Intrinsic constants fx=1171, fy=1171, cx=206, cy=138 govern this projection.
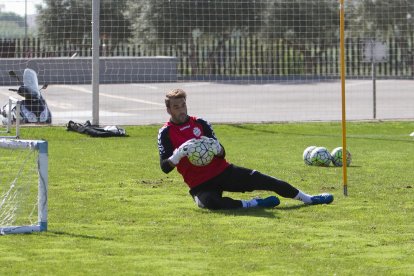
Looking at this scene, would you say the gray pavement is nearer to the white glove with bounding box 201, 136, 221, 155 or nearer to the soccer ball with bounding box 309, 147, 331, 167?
the soccer ball with bounding box 309, 147, 331, 167

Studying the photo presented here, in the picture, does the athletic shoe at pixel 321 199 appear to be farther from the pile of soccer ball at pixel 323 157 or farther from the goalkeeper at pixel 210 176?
the pile of soccer ball at pixel 323 157

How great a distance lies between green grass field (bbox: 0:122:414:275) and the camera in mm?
8438

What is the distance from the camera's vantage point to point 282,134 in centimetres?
2211

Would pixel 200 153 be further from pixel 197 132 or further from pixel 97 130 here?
pixel 97 130

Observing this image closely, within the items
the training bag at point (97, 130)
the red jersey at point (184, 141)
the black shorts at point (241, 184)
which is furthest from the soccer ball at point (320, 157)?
the training bag at point (97, 130)

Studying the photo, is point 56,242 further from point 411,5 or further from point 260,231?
point 411,5

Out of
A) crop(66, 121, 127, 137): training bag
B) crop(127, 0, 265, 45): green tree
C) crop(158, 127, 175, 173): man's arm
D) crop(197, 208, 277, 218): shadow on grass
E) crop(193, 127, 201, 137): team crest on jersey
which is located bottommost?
crop(197, 208, 277, 218): shadow on grass

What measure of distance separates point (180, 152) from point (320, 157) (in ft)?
16.2

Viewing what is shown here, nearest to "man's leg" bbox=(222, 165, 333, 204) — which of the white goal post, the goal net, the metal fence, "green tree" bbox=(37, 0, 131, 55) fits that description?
the goal net

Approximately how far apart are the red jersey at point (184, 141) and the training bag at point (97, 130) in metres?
9.80

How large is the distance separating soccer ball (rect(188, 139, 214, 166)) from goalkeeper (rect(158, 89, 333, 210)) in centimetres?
16

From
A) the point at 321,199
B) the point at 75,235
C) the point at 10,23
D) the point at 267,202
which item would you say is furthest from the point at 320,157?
the point at 10,23

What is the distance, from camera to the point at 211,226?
10336 mm

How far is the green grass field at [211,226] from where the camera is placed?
27.7 ft
